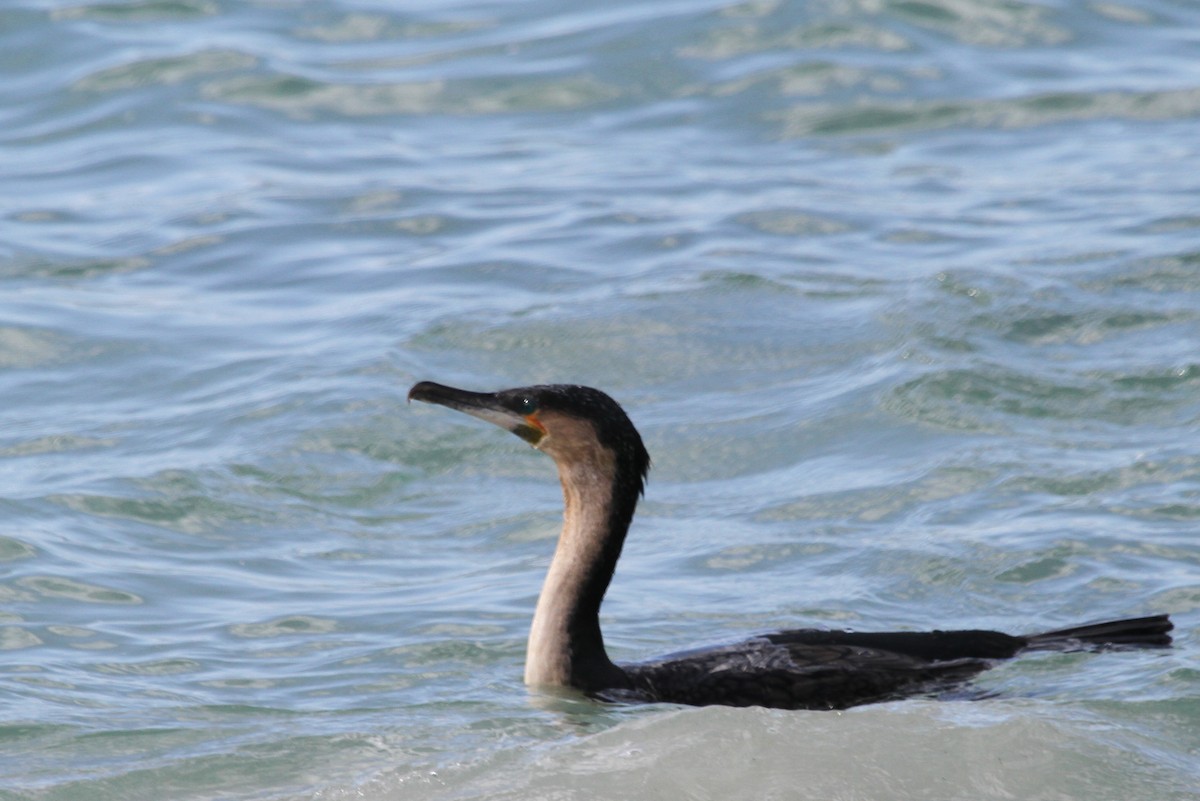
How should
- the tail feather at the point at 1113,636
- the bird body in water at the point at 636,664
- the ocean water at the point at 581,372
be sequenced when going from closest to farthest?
the ocean water at the point at 581,372
the bird body in water at the point at 636,664
the tail feather at the point at 1113,636

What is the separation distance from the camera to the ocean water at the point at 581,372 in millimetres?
6316

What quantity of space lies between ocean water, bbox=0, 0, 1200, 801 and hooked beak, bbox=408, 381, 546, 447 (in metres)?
0.88

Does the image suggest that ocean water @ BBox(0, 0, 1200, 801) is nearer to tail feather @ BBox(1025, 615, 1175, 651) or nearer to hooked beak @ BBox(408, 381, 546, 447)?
tail feather @ BBox(1025, 615, 1175, 651)

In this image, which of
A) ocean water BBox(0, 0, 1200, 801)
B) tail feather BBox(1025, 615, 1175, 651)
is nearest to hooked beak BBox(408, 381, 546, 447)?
ocean water BBox(0, 0, 1200, 801)

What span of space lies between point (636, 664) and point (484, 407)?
3.34 ft

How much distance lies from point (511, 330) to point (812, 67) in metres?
5.68

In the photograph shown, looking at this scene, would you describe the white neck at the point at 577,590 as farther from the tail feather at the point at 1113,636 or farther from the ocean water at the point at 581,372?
the tail feather at the point at 1113,636

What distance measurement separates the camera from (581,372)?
10391 millimetres

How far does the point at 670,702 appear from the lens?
6.48 m

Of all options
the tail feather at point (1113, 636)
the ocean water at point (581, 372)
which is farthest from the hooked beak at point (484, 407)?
the tail feather at point (1113, 636)

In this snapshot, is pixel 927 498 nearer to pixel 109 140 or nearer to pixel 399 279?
pixel 399 279

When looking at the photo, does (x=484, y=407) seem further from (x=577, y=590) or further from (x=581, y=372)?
(x=581, y=372)

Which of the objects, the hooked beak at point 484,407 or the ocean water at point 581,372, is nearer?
the ocean water at point 581,372

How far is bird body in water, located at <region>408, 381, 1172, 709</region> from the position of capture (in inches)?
258
